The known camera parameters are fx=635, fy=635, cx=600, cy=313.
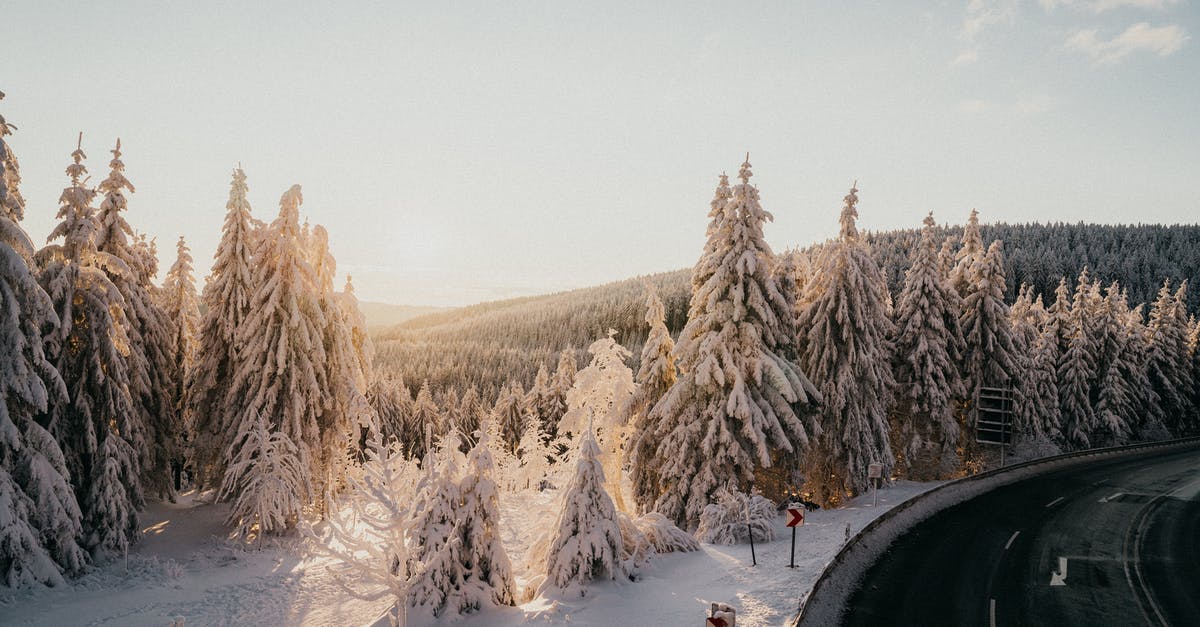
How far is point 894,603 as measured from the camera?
1441 centimetres

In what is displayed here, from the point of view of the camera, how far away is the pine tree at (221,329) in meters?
25.1

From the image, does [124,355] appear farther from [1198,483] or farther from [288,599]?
[1198,483]

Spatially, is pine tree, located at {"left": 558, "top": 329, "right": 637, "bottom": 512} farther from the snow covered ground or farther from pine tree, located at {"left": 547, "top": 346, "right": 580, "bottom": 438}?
pine tree, located at {"left": 547, "top": 346, "right": 580, "bottom": 438}

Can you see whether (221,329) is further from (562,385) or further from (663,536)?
(562,385)

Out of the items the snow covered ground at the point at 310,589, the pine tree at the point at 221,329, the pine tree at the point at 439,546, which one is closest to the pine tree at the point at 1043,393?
the snow covered ground at the point at 310,589

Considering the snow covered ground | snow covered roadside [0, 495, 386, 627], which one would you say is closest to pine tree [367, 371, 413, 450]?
snow covered roadside [0, 495, 386, 627]

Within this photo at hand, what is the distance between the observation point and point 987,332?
115 feet

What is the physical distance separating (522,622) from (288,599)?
30.7 ft

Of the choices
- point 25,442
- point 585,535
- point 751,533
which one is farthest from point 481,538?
point 25,442

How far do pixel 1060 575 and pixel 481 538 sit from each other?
1472cm

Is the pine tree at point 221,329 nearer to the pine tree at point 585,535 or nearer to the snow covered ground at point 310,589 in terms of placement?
the snow covered ground at point 310,589

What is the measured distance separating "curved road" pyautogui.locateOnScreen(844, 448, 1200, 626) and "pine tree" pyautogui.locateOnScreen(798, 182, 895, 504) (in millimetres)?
4611

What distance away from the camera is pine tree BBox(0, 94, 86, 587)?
1692cm

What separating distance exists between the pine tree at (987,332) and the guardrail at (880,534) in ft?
16.4
